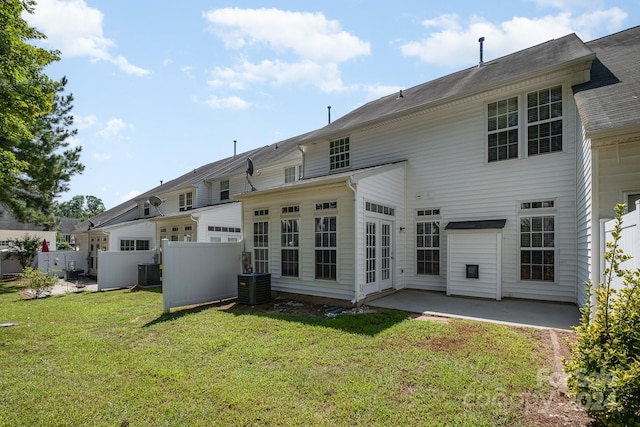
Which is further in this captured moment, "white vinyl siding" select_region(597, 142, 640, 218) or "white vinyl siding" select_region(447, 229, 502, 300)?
"white vinyl siding" select_region(447, 229, 502, 300)

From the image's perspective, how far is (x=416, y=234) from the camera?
9898mm

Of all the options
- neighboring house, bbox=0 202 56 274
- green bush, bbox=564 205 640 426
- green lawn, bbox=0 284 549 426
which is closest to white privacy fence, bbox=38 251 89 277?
neighboring house, bbox=0 202 56 274

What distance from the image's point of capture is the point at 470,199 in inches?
354

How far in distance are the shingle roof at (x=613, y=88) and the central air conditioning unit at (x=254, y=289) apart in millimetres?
7816

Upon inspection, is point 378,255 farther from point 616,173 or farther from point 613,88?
point 613,88

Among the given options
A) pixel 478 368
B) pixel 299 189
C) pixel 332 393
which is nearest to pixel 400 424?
pixel 332 393

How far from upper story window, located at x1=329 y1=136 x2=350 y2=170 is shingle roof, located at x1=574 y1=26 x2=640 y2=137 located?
269 inches

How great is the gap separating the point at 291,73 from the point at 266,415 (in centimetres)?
1059

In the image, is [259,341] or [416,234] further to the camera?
[416,234]

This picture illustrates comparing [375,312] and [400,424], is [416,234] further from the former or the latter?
[400,424]

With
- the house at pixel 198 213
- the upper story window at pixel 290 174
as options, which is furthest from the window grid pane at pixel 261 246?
the upper story window at pixel 290 174

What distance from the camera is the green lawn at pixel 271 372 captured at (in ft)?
10.5

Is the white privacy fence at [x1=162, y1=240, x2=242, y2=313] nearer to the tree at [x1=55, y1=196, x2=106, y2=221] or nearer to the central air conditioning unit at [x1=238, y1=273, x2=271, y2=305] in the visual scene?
the central air conditioning unit at [x1=238, y1=273, x2=271, y2=305]

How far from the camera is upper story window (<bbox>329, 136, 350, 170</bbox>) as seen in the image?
470 inches
